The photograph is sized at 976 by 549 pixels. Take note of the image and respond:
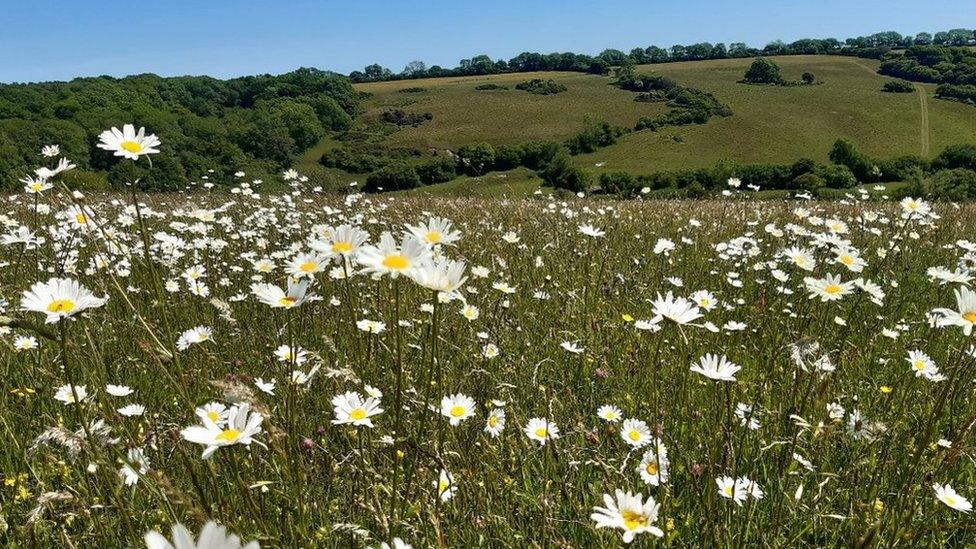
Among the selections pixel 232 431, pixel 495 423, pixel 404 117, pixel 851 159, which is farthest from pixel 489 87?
pixel 232 431

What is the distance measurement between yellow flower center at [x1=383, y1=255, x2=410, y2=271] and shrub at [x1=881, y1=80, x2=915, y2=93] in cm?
9495

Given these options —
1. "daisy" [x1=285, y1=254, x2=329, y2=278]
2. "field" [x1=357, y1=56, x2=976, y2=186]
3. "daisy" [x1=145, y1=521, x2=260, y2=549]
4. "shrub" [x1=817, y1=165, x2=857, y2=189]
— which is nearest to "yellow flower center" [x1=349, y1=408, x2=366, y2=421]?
"daisy" [x1=285, y1=254, x2=329, y2=278]

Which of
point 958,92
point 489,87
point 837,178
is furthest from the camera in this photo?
point 489,87

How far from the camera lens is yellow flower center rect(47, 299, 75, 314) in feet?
5.48

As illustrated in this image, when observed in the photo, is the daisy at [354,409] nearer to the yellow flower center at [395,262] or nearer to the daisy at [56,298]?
the yellow flower center at [395,262]

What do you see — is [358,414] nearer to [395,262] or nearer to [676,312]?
[395,262]

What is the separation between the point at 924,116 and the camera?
67.6 m

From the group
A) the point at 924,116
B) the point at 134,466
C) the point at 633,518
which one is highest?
the point at 134,466

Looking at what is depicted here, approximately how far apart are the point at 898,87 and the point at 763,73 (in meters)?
17.1

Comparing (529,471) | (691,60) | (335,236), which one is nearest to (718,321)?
(529,471)

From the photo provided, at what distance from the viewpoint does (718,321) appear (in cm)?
427

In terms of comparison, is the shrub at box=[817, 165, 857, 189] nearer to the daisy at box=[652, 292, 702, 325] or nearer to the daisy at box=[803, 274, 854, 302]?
the daisy at box=[803, 274, 854, 302]

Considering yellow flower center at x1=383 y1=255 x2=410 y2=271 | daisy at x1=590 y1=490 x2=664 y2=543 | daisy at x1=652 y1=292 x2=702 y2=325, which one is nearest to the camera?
daisy at x1=590 y1=490 x2=664 y2=543

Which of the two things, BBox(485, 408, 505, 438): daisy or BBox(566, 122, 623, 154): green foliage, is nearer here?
BBox(485, 408, 505, 438): daisy
